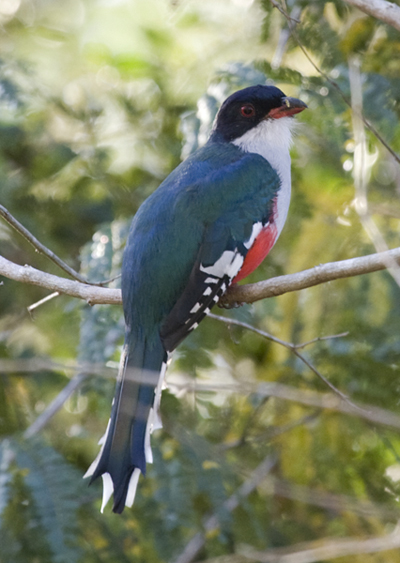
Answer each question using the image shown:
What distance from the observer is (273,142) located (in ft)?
13.1

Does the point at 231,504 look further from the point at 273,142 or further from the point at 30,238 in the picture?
the point at 273,142

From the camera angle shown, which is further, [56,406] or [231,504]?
[56,406]

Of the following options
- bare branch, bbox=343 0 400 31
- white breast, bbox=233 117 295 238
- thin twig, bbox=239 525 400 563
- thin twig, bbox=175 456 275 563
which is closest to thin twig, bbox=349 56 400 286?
white breast, bbox=233 117 295 238

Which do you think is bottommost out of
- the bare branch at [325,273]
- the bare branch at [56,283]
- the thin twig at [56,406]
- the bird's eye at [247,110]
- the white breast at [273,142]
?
the thin twig at [56,406]

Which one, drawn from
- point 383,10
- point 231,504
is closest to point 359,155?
point 383,10

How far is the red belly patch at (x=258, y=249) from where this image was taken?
3.48 metres

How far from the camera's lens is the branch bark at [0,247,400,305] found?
2.71 m

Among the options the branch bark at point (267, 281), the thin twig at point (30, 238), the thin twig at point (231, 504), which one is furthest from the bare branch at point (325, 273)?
the thin twig at point (231, 504)

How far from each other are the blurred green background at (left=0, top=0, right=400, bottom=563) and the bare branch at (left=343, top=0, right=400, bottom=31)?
3.88 feet

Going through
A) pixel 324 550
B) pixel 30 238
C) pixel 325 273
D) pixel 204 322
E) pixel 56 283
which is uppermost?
pixel 325 273

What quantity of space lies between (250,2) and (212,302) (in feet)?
8.44

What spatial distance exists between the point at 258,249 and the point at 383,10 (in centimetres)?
120

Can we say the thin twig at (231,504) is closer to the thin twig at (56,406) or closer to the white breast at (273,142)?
the thin twig at (56,406)

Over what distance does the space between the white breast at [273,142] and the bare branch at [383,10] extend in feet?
3.56
